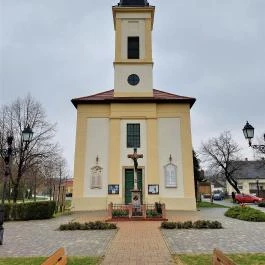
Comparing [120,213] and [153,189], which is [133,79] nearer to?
[153,189]

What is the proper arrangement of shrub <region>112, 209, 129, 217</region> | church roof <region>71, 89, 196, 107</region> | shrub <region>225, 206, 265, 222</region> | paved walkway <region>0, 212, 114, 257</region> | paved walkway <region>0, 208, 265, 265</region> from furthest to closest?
church roof <region>71, 89, 196, 107</region> < shrub <region>112, 209, 129, 217</region> < shrub <region>225, 206, 265, 222</region> < paved walkway <region>0, 212, 114, 257</region> < paved walkway <region>0, 208, 265, 265</region>

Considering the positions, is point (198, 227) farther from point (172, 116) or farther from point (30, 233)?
point (172, 116)

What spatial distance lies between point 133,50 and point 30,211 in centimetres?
1569

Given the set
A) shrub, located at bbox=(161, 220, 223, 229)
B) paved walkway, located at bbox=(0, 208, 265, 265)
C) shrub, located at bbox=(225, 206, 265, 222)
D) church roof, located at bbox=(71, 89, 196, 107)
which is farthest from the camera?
church roof, located at bbox=(71, 89, 196, 107)

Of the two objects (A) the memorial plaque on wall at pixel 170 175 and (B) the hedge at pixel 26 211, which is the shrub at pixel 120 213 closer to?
(B) the hedge at pixel 26 211

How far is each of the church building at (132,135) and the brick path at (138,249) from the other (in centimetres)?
1081

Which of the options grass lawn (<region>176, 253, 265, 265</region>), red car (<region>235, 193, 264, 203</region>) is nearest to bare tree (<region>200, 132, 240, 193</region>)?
red car (<region>235, 193, 264, 203</region>)

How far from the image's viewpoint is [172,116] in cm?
2534

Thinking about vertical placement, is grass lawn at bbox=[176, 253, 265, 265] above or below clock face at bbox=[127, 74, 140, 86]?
below

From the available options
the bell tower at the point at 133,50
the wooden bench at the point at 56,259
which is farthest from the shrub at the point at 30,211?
the wooden bench at the point at 56,259

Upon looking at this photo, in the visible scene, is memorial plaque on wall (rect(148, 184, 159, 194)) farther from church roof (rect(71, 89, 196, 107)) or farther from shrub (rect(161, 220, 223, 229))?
shrub (rect(161, 220, 223, 229))

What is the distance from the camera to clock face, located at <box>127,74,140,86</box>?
2641 centimetres

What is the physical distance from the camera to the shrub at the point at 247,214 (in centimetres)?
1633

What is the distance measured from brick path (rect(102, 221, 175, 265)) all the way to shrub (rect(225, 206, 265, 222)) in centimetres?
637
